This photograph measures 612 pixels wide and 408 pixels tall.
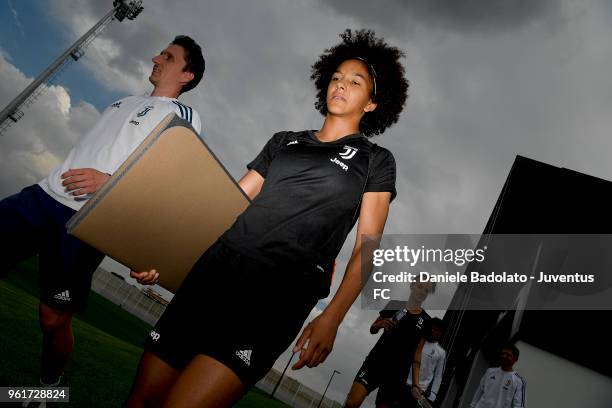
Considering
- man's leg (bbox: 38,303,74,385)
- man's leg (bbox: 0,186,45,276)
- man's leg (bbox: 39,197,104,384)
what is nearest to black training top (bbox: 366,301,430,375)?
man's leg (bbox: 38,303,74,385)

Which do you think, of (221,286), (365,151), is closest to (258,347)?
(221,286)

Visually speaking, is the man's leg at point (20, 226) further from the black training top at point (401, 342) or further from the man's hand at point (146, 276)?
the black training top at point (401, 342)

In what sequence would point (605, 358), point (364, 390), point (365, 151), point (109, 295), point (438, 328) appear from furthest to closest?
point (109, 295) → point (605, 358) → point (438, 328) → point (364, 390) → point (365, 151)

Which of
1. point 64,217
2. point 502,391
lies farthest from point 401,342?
point 64,217

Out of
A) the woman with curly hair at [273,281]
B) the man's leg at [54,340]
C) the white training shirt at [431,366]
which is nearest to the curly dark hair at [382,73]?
the woman with curly hair at [273,281]

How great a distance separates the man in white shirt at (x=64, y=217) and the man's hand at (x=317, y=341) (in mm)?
1499

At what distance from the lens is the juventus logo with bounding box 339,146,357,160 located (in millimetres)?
1698

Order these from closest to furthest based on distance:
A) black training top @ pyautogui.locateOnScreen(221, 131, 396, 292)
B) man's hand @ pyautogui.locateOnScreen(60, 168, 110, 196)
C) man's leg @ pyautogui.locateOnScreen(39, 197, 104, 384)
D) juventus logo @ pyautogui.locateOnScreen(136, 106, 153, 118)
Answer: black training top @ pyautogui.locateOnScreen(221, 131, 396, 292)
man's hand @ pyautogui.locateOnScreen(60, 168, 110, 196)
man's leg @ pyautogui.locateOnScreen(39, 197, 104, 384)
juventus logo @ pyautogui.locateOnScreen(136, 106, 153, 118)

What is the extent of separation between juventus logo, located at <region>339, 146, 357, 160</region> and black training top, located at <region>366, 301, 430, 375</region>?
173 inches

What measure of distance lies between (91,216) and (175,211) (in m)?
0.28

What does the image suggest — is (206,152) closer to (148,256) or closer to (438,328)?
(148,256)

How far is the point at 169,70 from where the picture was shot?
2.73m

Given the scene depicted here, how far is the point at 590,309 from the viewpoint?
7.36 metres

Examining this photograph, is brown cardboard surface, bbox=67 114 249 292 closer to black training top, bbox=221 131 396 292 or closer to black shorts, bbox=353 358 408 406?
black training top, bbox=221 131 396 292
